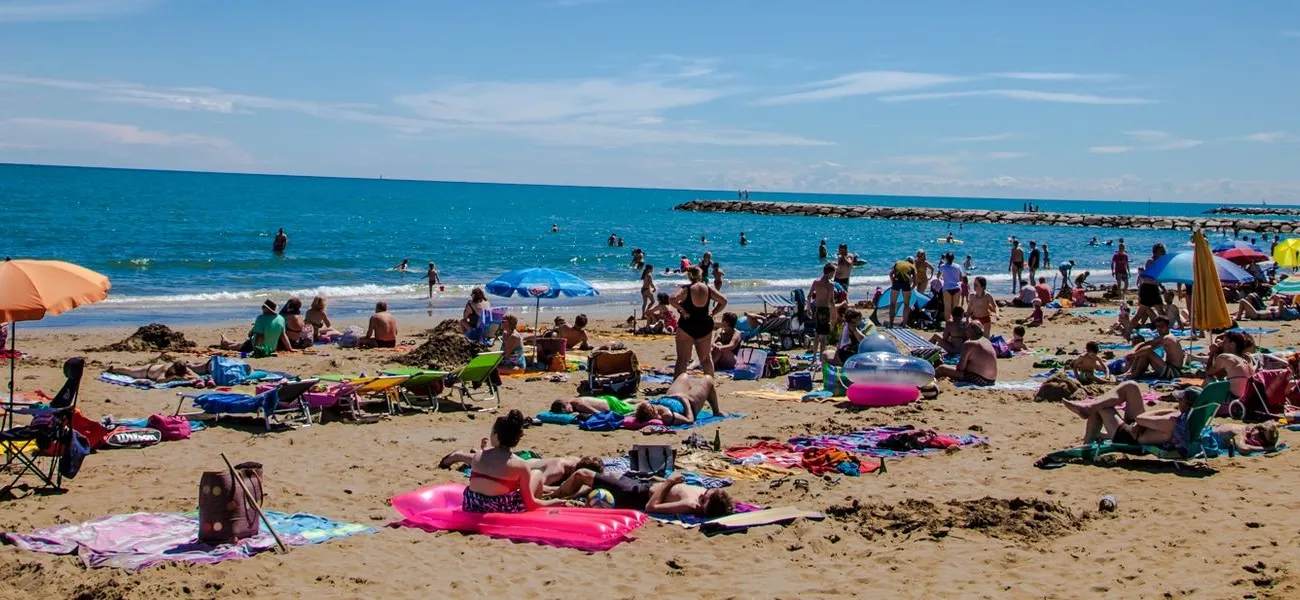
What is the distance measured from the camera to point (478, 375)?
35.0ft

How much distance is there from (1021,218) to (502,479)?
8389 cm

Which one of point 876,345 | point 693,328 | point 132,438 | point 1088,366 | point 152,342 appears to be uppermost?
point 693,328

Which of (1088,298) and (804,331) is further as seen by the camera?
(1088,298)

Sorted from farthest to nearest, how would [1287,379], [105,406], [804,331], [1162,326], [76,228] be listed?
[76,228] < [804,331] < [1162,326] < [105,406] < [1287,379]

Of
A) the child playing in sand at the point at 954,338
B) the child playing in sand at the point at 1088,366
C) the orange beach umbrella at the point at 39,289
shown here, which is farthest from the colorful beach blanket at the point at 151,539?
the child playing in sand at the point at 954,338

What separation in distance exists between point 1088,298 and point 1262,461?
17030mm

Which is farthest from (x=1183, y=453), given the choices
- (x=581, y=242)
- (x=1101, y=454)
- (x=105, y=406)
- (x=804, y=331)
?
(x=581, y=242)

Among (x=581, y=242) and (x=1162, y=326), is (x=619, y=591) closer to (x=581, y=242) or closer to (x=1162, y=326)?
(x=1162, y=326)

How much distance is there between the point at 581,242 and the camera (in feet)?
195

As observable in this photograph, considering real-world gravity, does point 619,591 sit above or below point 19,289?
below

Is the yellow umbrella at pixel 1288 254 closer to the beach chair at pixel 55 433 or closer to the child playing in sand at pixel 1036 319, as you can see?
the child playing in sand at pixel 1036 319

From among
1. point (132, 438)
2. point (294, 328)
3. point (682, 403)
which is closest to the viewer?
point (132, 438)

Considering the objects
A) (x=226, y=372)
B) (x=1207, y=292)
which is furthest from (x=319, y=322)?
(x=1207, y=292)

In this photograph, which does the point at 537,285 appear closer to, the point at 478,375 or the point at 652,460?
the point at 478,375
